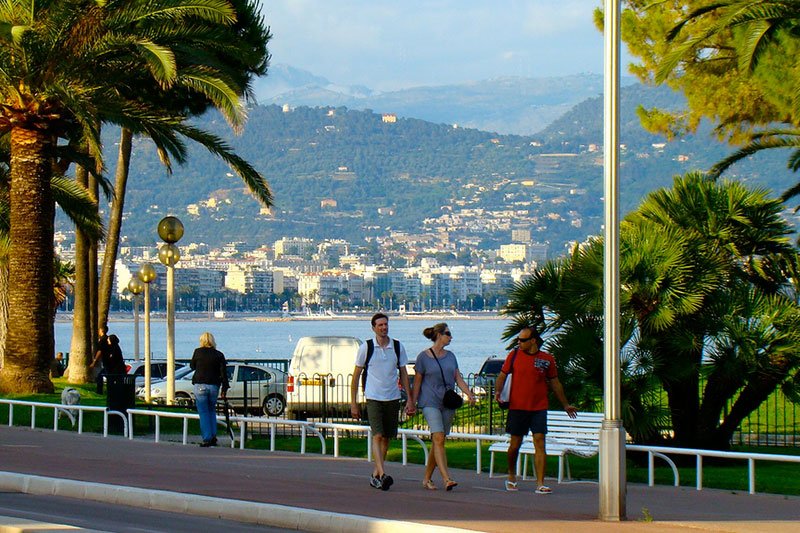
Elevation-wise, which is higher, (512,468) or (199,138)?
(199,138)

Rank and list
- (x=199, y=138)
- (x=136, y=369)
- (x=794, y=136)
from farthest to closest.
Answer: (x=136, y=369)
(x=794, y=136)
(x=199, y=138)

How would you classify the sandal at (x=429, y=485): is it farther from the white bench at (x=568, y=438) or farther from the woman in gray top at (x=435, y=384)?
the white bench at (x=568, y=438)

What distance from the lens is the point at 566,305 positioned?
1828cm

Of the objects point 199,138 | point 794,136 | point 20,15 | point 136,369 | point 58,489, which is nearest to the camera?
point 58,489

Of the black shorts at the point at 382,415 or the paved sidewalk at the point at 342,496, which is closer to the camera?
the paved sidewalk at the point at 342,496

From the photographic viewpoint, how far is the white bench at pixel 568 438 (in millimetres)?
14750

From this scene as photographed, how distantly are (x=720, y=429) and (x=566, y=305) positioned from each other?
299 cm

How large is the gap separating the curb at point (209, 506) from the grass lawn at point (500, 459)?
5.58m

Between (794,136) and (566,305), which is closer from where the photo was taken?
(566,305)

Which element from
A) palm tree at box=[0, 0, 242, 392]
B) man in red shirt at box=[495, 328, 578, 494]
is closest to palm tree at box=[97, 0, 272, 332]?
palm tree at box=[0, 0, 242, 392]

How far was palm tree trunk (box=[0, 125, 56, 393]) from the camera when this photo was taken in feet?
80.2

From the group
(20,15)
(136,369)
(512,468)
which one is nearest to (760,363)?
(512,468)

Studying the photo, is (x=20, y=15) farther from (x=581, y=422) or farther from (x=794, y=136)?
(x=794, y=136)

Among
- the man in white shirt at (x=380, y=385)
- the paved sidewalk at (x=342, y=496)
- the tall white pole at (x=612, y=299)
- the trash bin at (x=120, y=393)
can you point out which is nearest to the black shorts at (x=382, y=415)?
the man in white shirt at (x=380, y=385)
